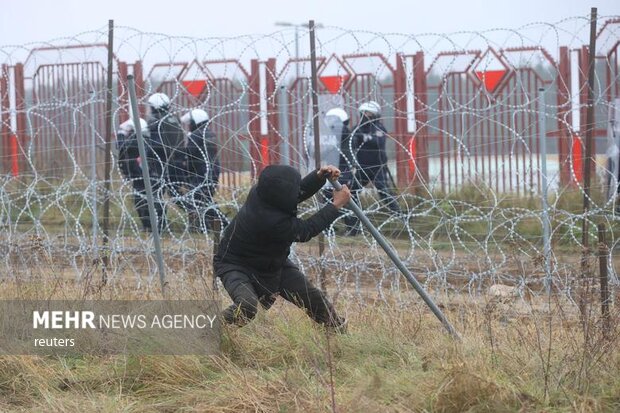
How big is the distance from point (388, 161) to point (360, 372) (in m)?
10.0

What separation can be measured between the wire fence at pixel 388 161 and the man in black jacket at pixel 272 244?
113 cm

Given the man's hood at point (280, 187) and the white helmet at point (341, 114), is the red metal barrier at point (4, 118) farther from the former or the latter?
the man's hood at point (280, 187)

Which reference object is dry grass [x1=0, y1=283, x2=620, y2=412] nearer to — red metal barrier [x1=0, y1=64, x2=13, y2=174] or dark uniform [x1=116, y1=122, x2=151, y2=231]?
dark uniform [x1=116, y1=122, x2=151, y2=231]

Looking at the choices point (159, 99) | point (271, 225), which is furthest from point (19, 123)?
point (271, 225)

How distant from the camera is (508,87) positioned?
16250 mm

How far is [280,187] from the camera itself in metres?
6.66

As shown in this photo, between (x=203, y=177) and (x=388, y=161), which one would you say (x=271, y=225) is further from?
(x=388, y=161)

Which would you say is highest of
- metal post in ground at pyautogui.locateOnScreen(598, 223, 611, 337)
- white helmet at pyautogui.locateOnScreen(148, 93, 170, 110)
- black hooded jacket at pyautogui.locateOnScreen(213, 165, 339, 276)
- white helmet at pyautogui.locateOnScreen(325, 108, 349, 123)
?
white helmet at pyautogui.locateOnScreen(148, 93, 170, 110)

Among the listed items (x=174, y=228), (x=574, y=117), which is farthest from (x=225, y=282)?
(x=574, y=117)

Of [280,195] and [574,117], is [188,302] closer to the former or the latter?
[280,195]

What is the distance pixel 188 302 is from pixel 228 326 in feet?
1.78

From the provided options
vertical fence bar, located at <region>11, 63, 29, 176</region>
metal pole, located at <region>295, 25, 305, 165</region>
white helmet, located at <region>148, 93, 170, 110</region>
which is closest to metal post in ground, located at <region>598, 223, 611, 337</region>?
metal pole, located at <region>295, 25, 305, 165</region>

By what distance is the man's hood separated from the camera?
21.9ft

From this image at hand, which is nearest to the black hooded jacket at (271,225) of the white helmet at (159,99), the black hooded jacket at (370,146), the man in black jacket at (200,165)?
the man in black jacket at (200,165)
